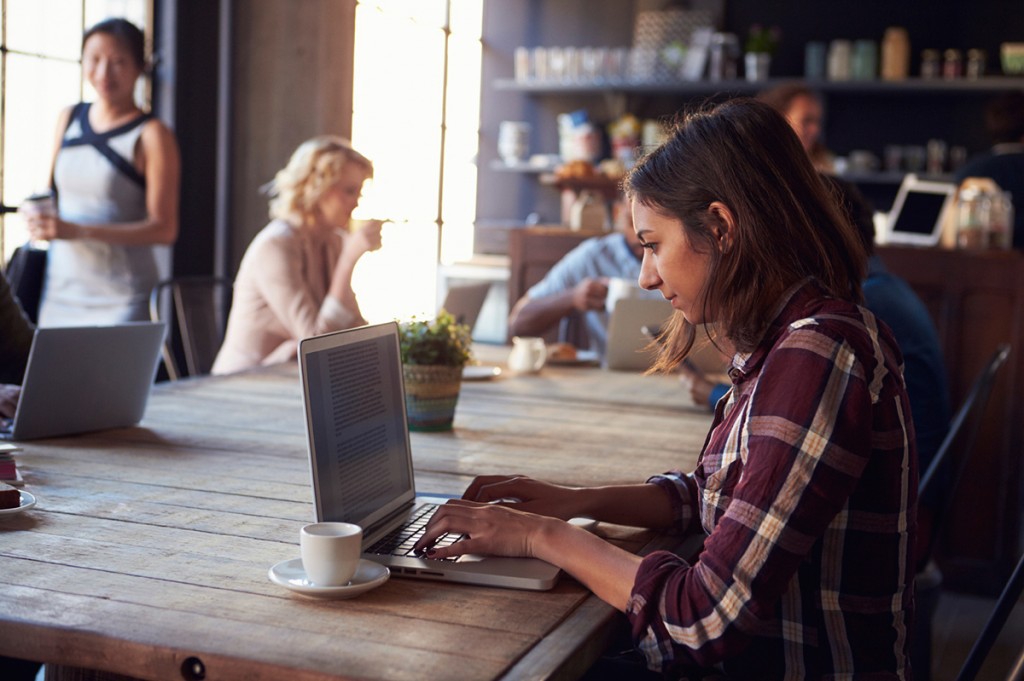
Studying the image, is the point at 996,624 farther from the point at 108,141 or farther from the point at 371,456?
the point at 108,141

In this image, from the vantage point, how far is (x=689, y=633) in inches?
44.5

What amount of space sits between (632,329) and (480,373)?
0.49 meters

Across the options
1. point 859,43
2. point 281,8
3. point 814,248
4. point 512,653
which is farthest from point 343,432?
point 859,43

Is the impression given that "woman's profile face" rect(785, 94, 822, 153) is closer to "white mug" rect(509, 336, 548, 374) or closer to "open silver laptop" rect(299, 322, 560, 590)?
"white mug" rect(509, 336, 548, 374)

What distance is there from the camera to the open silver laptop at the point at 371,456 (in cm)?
128

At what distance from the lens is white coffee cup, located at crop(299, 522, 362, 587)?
3.84ft

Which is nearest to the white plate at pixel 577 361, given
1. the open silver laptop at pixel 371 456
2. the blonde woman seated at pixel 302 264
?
the blonde woman seated at pixel 302 264

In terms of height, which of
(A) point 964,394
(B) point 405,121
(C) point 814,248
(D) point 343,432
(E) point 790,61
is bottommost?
(A) point 964,394

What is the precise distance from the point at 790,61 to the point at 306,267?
419cm

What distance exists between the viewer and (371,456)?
58.0 inches

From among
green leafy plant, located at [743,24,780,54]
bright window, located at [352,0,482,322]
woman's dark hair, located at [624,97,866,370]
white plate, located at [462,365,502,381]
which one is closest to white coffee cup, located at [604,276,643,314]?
white plate, located at [462,365,502,381]

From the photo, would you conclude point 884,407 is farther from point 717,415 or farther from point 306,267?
point 306,267

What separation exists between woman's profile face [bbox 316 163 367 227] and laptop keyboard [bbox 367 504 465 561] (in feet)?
7.13

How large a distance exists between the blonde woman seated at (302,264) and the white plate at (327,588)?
1958mm
